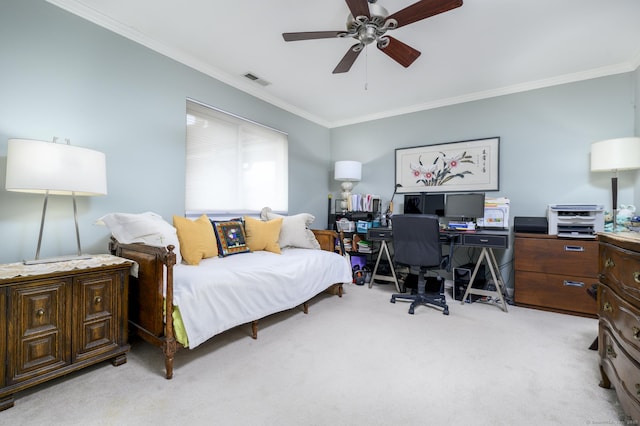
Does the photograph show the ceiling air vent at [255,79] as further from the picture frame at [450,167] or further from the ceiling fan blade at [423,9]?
the picture frame at [450,167]

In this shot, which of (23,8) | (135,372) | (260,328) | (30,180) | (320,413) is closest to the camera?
(320,413)

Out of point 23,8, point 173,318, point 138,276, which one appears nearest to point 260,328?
point 173,318

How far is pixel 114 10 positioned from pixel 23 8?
20.5 inches

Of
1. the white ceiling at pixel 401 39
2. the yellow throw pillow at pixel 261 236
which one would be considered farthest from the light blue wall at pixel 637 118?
the yellow throw pillow at pixel 261 236

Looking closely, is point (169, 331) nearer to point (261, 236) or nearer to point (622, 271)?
point (261, 236)

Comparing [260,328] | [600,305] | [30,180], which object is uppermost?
[30,180]

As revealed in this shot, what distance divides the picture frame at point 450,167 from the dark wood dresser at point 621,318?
2091 mm

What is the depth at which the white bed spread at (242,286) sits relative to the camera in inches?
69.4

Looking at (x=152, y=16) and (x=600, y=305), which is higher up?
(x=152, y=16)

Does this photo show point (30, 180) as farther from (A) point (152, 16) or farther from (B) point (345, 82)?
(B) point (345, 82)

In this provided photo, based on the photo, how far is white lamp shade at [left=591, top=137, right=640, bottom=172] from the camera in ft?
8.29

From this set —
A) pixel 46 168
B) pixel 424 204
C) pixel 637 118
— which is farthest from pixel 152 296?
pixel 637 118

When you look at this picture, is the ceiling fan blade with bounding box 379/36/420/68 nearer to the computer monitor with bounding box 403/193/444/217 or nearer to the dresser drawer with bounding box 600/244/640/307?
the dresser drawer with bounding box 600/244/640/307

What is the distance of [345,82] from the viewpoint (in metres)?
3.31
